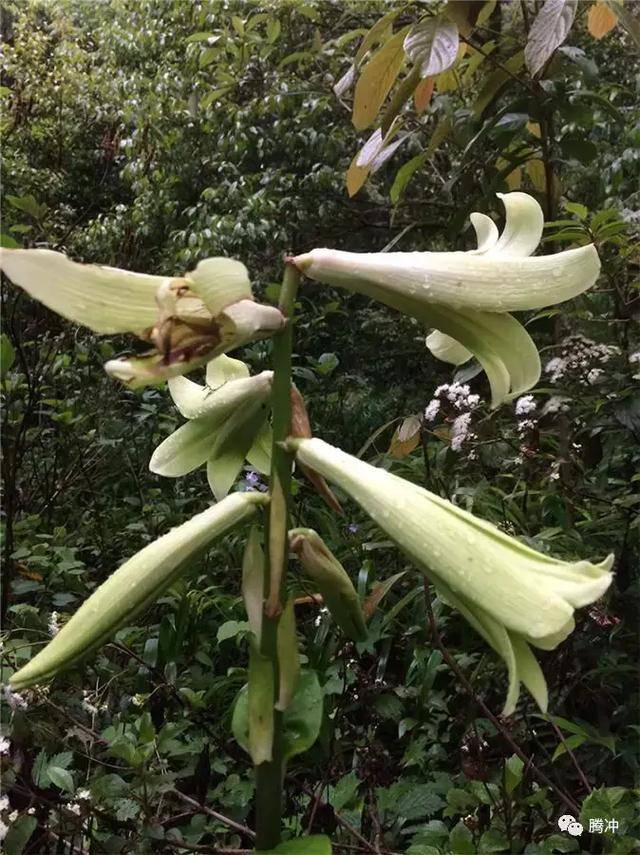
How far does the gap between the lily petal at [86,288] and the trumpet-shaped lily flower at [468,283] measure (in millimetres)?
144

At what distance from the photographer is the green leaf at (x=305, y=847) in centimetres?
54

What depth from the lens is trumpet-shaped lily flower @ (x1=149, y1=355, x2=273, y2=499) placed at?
2.17 feet

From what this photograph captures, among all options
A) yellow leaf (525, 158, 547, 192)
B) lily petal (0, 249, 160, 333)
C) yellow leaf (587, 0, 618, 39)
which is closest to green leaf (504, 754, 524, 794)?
lily petal (0, 249, 160, 333)

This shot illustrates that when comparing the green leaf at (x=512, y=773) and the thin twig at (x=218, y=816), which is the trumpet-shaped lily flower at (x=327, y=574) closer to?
the thin twig at (x=218, y=816)

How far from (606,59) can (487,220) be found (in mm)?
3990

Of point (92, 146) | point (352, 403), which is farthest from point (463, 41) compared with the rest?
point (92, 146)

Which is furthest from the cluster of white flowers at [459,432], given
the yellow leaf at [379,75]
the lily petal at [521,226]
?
the lily petal at [521,226]

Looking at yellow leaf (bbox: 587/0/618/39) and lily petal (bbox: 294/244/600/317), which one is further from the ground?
yellow leaf (bbox: 587/0/618/39)

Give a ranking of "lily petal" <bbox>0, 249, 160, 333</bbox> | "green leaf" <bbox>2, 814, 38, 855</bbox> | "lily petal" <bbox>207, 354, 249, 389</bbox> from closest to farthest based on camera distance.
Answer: "lily petal" <bbox>0, 249, 160, 333</bbox> < "lily petal" <bbox>207, 354, 249, 389</bbox> < "green leaf" <bbox>2, 814, 38, 855</bbox>

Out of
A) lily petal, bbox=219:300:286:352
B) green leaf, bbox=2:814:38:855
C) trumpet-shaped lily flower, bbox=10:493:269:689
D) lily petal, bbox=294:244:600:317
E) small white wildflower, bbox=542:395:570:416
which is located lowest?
green leaf, bbox=2:814:38:855

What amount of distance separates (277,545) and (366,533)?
1.59m

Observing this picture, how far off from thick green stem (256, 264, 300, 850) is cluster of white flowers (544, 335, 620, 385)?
1.12 meters

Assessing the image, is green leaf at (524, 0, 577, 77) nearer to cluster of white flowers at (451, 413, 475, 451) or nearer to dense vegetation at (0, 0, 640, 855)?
dense vegetation at (0, 0, 640, 855)

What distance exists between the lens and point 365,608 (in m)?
1.16
